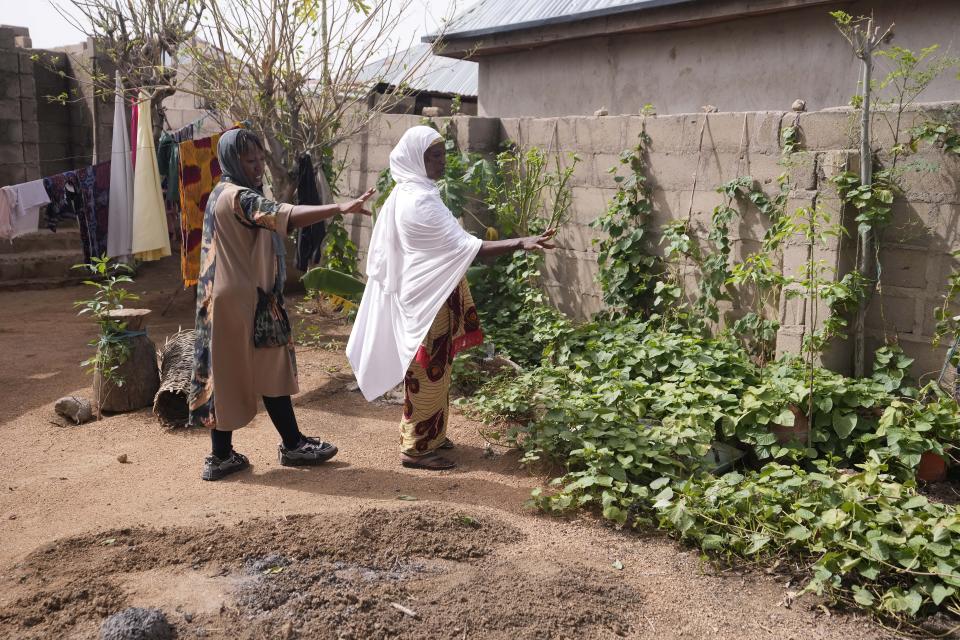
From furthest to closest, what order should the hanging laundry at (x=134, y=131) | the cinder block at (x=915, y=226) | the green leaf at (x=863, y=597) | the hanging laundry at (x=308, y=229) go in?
the hanging laundry at (x=134, y=131) → the hanging laundry at (x=308, y=229) → the cinder block at (x=915, y=226) → the green leaf at (x=863, y=597)

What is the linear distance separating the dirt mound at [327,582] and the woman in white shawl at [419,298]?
0.90 m

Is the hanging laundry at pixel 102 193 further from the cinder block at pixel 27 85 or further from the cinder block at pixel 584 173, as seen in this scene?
the cinder block at pixel 584 173

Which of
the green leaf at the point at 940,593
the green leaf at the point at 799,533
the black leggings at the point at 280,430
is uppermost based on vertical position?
the black leggings at the point at 280,430

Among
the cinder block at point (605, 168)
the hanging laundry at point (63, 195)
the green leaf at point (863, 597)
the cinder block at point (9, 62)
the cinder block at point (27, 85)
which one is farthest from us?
the cinder block at point (27, 85)

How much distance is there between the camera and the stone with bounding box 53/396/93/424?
17.5ft

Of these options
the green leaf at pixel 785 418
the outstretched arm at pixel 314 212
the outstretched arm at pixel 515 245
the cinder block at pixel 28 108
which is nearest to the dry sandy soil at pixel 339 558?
the green leaf at pixel 785 418

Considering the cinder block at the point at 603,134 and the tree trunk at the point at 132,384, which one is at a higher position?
the cinder block at the point at 603,134

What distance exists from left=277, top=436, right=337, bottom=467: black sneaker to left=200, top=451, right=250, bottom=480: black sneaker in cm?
21

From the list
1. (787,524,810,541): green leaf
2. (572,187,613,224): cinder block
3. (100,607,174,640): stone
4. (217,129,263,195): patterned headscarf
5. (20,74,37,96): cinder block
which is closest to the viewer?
(100,607,174,640): stone

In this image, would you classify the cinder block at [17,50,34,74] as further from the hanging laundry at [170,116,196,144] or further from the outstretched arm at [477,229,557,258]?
the outstretched arm at [477,229,557,258]

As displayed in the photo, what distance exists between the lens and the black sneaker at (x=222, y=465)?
4.28 m

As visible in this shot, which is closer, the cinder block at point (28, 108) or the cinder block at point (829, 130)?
Result: the cinder block at point (829, 130)

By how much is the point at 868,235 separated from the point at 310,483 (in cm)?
335

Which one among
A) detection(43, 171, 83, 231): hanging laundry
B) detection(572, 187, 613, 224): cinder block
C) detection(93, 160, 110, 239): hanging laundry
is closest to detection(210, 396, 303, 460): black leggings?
detection(572, 187, 613, 224): cinder block
